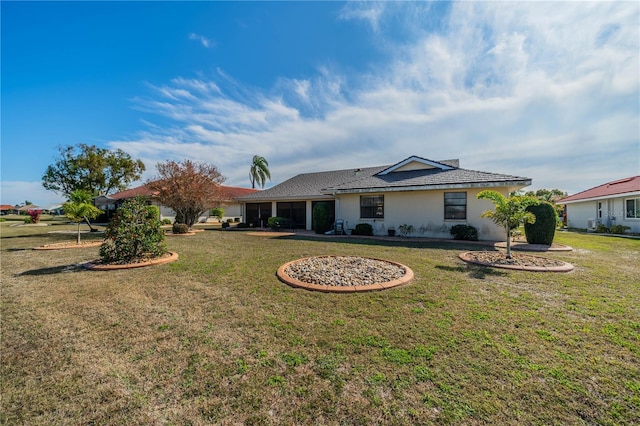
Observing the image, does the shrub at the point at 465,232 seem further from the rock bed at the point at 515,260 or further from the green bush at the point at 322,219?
the green bush at the point at 322,219

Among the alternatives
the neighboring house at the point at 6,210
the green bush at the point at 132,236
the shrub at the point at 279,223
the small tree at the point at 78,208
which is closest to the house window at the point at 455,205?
the shrub at the point at 279,223

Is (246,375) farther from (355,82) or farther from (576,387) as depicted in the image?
(355,82)

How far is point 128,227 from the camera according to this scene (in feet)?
24.5

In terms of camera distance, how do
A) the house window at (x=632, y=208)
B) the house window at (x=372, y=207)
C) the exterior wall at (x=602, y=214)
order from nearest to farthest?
the house window at (x=372, y=207) → the house window at (x=632, y=208) → the exterior wall at (x=602, y=214)

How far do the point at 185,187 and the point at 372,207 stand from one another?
1242 centimetres

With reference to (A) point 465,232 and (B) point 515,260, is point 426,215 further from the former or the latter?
(B) point 515,260

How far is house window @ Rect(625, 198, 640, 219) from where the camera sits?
51.5 feet

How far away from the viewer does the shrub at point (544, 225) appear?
10250 millimetres

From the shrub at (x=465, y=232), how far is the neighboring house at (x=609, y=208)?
39.7 ft

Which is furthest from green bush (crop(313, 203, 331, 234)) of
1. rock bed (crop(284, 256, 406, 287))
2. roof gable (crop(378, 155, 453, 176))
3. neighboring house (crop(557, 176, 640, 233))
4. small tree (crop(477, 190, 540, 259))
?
neighboring house (crop(557, 176, 640, 233))

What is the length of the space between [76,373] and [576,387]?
4.92 m

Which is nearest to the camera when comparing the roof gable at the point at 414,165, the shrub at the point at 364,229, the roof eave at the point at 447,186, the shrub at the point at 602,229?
the roof eave at the point at 447,186

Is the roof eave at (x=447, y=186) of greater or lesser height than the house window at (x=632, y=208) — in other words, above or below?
above

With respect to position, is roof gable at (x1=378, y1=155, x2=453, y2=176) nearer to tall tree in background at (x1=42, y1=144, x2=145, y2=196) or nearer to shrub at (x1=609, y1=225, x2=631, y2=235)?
shrub at (x1=609, y1=225, x2=631, y2=235)
